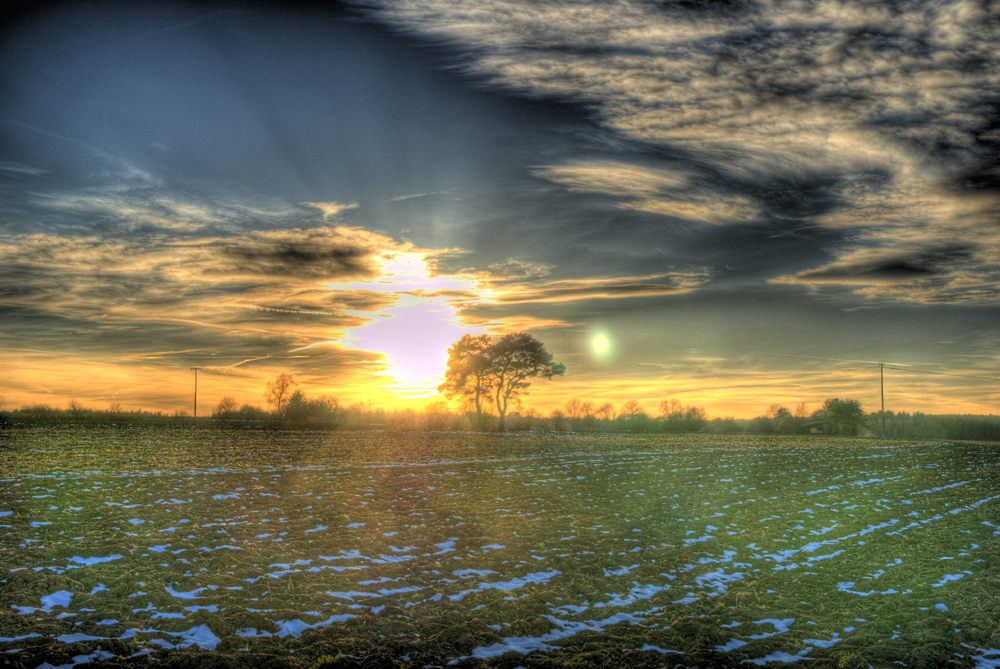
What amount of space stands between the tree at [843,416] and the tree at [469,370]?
44.6 meters

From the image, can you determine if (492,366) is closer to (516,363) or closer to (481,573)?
(516,363)

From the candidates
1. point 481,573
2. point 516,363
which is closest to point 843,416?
point 516,363

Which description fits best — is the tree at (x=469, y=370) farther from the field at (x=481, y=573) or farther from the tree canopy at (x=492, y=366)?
the field at (x=481, y=573)

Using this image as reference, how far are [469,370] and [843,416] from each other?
49.6m

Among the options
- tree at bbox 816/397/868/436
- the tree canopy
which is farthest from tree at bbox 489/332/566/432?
tree at bbox 816/397/868/436

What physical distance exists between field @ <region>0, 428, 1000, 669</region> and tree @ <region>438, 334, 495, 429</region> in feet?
183

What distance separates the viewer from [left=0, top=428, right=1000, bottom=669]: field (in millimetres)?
6371

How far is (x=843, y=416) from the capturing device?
80438 mm

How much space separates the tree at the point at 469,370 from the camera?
7531cm

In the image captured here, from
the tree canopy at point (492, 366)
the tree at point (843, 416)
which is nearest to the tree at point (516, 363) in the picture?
the tree canopy at point (492, 366)

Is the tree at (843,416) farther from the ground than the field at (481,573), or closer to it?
closer to it

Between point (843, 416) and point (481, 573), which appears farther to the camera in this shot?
point (843, 416)

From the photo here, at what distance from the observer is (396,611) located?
23.9 feet

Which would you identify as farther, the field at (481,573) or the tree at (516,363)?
the tree at (516,363)
